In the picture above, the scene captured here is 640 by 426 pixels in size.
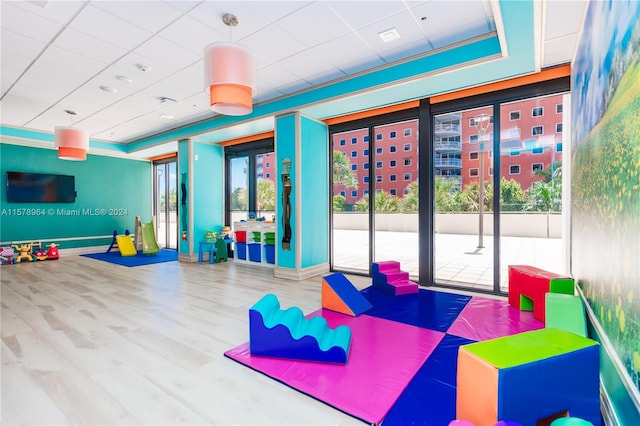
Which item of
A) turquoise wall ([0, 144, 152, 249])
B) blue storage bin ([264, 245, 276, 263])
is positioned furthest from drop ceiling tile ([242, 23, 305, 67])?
turquoise wall ([0, 144, 152, 249])

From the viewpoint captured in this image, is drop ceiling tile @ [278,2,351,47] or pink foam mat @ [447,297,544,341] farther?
drop ceiling tile @ [278,2,351,47]

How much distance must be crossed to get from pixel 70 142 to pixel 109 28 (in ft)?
11.9

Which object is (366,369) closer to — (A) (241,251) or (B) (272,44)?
(B) (272,44)

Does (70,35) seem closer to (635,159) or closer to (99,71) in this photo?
(99,71)

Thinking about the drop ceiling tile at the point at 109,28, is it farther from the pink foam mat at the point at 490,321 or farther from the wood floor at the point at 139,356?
the pink foam mat at the point at 490,321

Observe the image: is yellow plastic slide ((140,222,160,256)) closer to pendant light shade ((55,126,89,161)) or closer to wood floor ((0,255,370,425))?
pendant light shade ((55,126,89,161))

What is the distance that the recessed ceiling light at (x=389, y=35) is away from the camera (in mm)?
3889

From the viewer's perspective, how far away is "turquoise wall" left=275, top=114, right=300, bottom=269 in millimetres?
6133

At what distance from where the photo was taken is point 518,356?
182cm

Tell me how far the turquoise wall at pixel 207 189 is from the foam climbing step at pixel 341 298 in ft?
17.1

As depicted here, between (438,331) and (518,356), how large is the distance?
171 centimetres

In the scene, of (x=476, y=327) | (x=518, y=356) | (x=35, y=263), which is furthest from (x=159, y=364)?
(x=35, y=263)

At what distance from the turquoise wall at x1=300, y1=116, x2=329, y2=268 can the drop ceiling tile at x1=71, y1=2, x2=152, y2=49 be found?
115 inches

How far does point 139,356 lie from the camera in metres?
2.95
